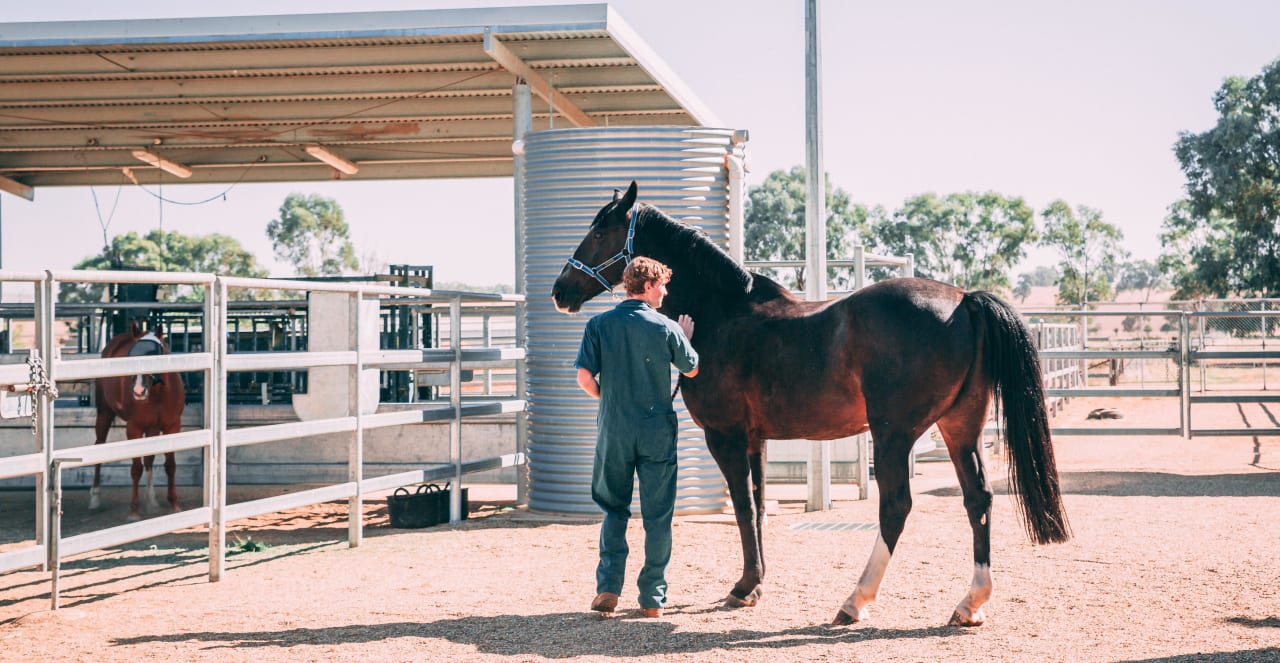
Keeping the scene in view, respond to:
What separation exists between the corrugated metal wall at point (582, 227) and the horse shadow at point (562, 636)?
12.4ft

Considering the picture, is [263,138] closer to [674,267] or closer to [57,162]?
[57,162]

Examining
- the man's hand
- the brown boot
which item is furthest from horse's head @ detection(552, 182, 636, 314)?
the brown boot

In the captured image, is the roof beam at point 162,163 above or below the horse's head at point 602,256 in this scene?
above

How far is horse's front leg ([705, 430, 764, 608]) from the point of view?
6.00 meters

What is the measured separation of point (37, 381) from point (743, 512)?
355 centimetres

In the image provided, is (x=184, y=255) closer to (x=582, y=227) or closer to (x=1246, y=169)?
(x=1246, y=169)

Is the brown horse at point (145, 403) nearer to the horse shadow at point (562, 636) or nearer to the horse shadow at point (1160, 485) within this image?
the horse shadow at point (562, 636)

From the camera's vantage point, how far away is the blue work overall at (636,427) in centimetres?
566

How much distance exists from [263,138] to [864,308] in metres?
11.8

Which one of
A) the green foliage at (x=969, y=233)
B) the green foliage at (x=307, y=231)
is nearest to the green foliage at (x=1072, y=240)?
the green foliage at (x=969, y=233)

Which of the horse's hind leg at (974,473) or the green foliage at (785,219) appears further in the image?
the green foliage at (785,219)

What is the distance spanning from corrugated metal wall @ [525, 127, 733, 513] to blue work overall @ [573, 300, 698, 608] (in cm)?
352

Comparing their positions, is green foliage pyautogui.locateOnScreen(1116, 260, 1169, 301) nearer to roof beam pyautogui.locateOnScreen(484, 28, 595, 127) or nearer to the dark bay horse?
roof beam pyautogui.locateOnScreen(484, 28, 595, 127)

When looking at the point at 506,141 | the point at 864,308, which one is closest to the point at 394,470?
the point at 506,141
